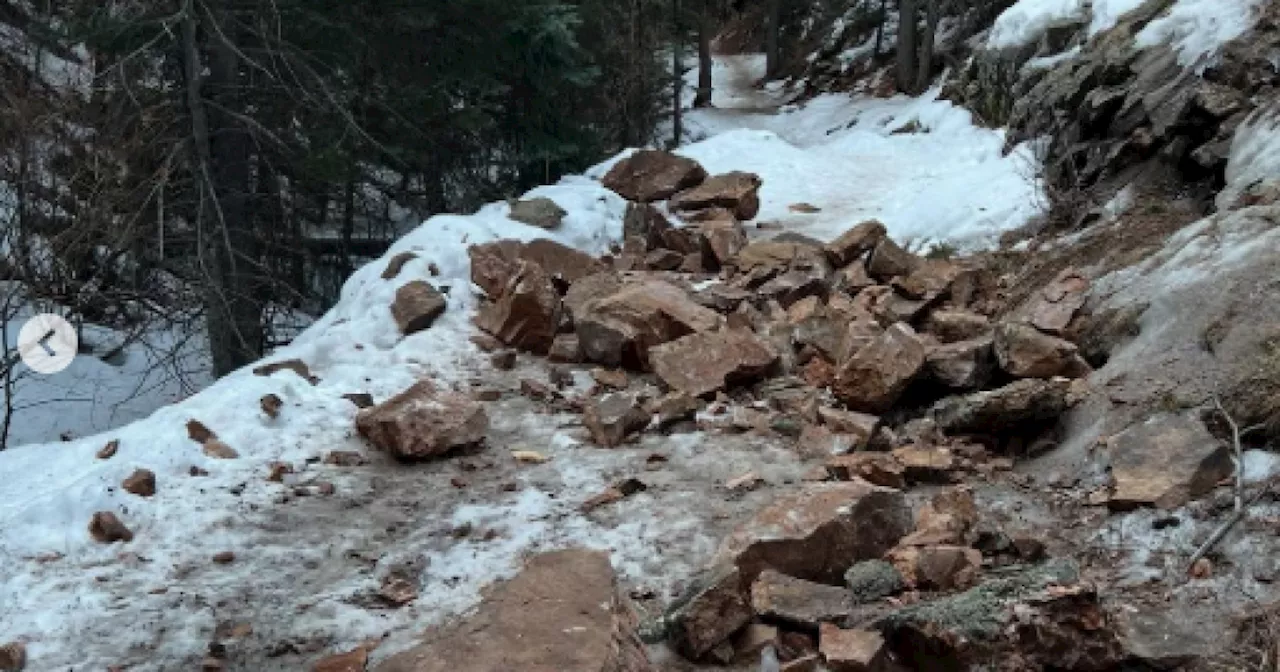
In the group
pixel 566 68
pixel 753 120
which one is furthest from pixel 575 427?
pixel 753 120

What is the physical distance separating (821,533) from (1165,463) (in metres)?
1.49

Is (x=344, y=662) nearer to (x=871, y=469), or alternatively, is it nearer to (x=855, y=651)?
(x=855, y=651)

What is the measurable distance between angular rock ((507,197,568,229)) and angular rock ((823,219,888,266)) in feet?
8.85

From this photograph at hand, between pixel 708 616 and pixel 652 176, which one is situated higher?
pixel 652 176

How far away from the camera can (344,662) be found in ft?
11.1

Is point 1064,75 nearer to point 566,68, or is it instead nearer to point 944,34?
point 566,68

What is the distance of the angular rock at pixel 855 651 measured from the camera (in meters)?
3.06

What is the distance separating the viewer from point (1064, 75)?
9242 mm

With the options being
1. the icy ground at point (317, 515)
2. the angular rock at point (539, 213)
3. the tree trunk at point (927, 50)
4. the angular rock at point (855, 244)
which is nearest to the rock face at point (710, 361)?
the icy ground at point (317, 515)

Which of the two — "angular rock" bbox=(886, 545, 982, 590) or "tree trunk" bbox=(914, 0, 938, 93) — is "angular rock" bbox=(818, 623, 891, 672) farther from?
"tree trunk" bbox=(914, 0, 938, 93)

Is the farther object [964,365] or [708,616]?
[964,365]

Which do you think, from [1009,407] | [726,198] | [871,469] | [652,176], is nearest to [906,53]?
[652,176]

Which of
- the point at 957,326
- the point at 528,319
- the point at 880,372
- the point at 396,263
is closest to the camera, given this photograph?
the point at 880,372

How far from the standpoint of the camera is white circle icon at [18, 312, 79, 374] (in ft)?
28.2
